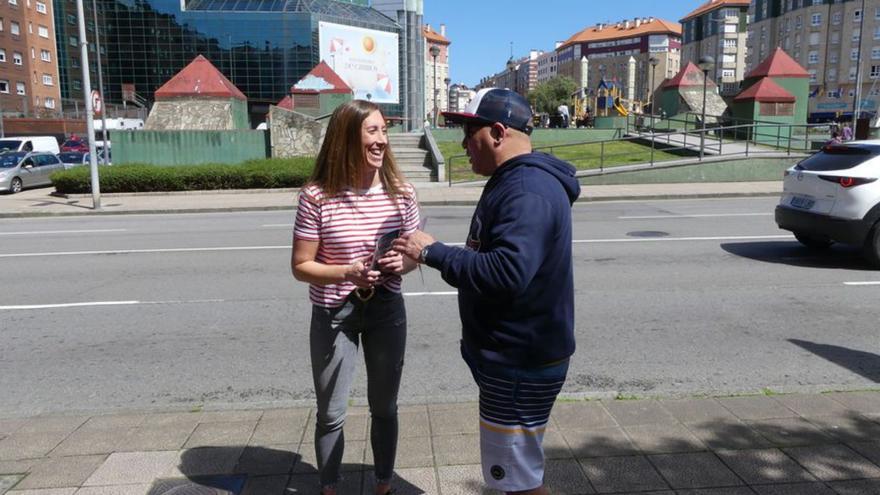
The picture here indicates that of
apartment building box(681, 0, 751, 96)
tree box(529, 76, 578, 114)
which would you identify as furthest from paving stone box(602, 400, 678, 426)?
apartment building box(681, 0, 751, 96)

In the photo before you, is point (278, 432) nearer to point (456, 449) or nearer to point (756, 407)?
point (456, 449)

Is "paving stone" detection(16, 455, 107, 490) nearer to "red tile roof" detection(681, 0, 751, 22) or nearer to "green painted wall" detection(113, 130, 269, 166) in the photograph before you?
"green painted wall" detection(113, 130, 269, 166)

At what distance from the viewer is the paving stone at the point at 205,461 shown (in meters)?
3.38

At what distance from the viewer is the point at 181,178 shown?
21.6 meters

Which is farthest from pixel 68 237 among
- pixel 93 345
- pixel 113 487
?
pixel 113 487

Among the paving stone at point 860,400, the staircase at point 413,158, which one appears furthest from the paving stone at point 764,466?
the staircase at point 413,158

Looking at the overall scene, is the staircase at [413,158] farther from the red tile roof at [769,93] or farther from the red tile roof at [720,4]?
the red tile roof at [720,4]

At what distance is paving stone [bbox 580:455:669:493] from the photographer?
3186 millimetres

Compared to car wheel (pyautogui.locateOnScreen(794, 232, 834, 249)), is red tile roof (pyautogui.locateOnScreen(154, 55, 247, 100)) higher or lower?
higher

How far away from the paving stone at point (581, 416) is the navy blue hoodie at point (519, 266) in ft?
5.49

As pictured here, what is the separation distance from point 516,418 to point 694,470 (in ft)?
4.92

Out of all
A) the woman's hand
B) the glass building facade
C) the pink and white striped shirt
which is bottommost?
the woman's hand

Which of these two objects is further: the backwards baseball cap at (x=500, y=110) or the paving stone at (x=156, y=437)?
the paving stone at (x=156, y=437)

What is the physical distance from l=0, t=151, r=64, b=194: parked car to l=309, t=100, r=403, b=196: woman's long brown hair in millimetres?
25214
